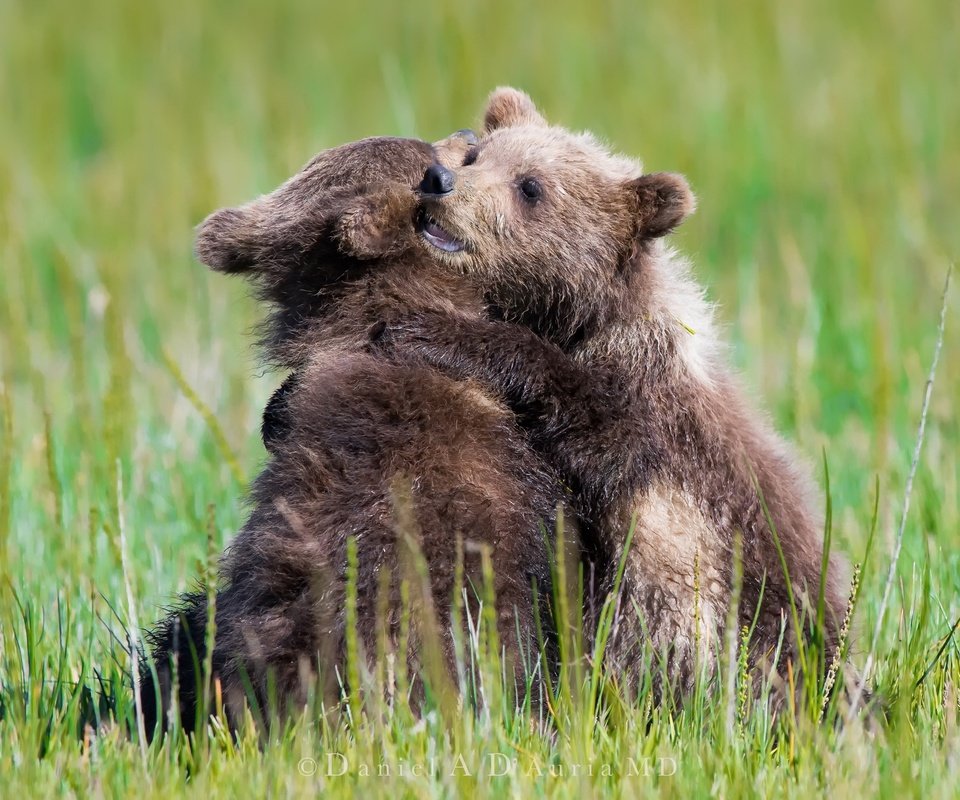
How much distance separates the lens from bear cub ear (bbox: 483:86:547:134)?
18.5 feet

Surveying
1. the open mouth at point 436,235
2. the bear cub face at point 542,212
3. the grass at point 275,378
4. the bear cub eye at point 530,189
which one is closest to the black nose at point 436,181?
the bear cub face at point 542,212

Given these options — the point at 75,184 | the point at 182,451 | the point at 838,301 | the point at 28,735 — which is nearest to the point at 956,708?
the point at 28,735

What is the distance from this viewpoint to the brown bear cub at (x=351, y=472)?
3863 mm

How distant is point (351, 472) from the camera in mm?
4035

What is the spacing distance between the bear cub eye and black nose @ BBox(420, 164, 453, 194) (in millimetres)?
516

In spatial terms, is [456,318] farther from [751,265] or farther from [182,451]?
[751,265]

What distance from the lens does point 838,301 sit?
9.48 metres

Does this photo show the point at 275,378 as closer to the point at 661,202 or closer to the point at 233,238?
the point at 233,238

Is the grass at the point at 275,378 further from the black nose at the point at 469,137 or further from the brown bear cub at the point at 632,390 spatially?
the black nose at the point at 469,137

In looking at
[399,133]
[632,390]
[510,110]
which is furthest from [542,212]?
[399,133]

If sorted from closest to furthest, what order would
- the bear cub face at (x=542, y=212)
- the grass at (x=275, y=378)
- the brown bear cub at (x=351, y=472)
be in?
the grass at (x=275, y=378) < the brown bear cub at (x=351, y=472) < the bear cub face at (x=542, y=212)

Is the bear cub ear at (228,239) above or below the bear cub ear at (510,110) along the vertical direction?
below

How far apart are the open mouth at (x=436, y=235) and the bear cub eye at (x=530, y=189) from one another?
0.44 meters

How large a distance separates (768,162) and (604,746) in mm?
8150
